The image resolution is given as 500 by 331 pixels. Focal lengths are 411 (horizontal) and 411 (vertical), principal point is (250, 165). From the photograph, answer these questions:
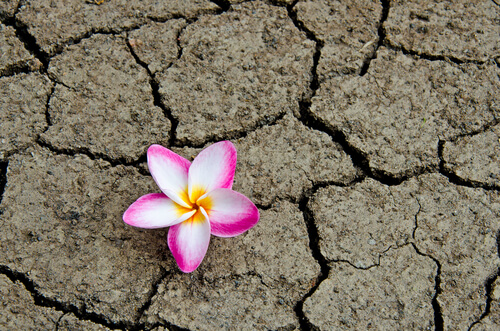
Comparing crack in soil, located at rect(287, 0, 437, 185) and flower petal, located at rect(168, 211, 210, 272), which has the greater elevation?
crack in soil, located at rect(287, 0, 437, 185)

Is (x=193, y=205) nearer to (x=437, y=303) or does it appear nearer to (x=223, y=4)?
(x=437, y=303)

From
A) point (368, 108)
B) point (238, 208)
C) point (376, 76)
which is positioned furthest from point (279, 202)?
point (376, 76)

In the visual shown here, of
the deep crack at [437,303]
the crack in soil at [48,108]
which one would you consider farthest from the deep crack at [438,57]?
the crack in soil at [48,108]

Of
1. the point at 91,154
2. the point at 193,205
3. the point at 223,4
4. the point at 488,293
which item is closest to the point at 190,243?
the point at 193,205

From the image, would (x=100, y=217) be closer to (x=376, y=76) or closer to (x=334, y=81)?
(x=334, y=81)

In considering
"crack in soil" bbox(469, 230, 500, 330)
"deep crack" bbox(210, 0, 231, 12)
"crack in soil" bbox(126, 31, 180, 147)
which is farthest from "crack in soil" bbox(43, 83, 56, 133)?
"crack in soil" bbox(469, 230, 500, 330)

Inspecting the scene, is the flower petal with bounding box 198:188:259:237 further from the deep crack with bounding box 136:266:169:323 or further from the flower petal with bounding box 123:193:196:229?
the deep crack with bounding box 136:266:169:323
